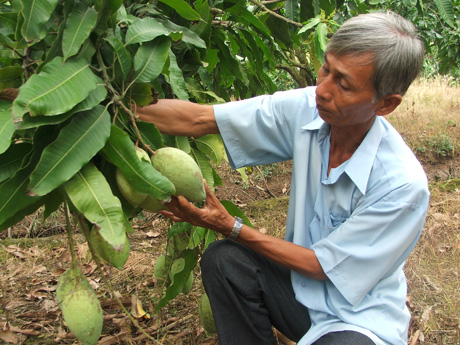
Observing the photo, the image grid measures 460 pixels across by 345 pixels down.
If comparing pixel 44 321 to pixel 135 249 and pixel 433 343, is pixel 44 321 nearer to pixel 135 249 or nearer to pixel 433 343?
pixel 135 249

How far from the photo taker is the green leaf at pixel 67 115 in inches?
37.4

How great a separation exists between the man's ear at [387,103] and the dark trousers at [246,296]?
2.05 feet

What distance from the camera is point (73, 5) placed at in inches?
43.6

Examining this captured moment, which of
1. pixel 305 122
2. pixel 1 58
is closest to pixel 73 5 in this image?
pixel 1 58

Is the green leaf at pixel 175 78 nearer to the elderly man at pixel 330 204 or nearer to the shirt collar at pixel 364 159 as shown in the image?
the elderly man at pixel 330 204

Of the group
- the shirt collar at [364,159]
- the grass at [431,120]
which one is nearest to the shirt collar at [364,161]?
the shirt collar at [364,159]

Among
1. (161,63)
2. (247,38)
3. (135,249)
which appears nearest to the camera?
(161,63)

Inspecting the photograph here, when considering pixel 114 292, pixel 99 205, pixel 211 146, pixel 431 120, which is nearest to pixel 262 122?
pixel 211 146

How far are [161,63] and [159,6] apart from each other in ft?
1.35

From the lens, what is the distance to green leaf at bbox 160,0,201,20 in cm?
136

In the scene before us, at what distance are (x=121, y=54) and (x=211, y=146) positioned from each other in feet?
1.88

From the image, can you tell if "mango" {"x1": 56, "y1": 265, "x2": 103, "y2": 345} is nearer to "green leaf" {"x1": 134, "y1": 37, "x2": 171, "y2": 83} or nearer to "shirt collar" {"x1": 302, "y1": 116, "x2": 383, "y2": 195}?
"green leaf" {"x1": 134, "y1": 37, "x2": 171, "y2": 83}

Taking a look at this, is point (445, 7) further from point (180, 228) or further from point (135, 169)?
point (135, 169)

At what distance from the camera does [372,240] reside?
56.5 inches
